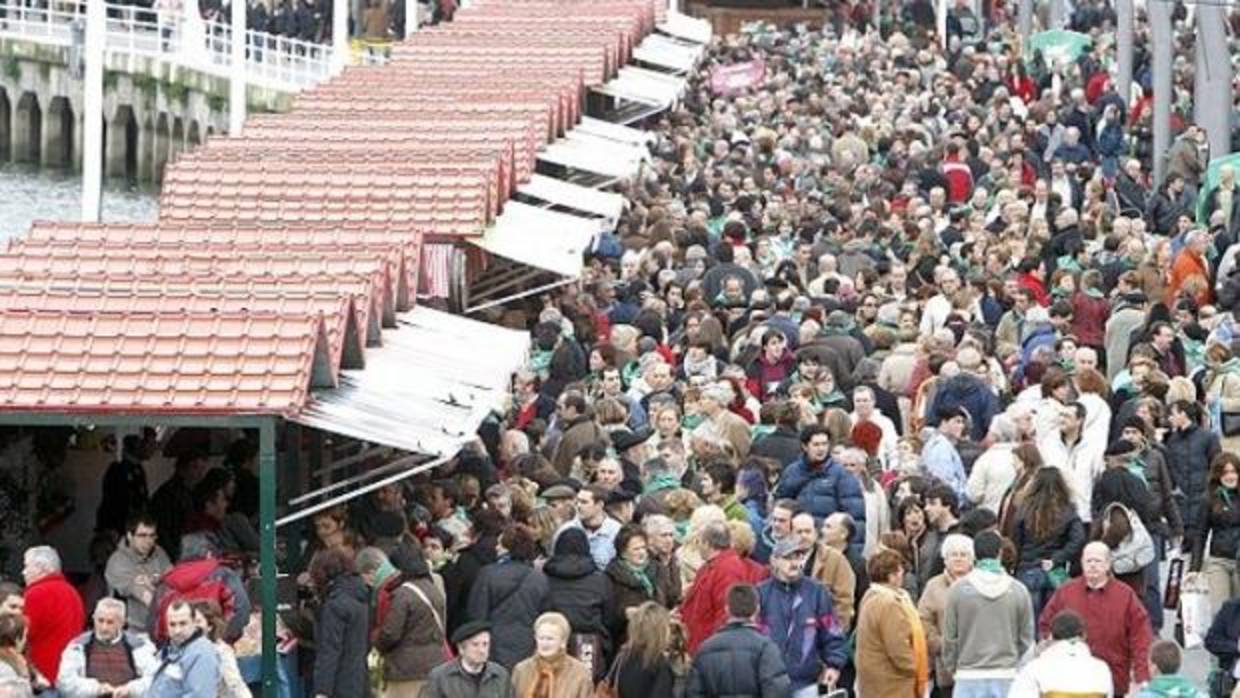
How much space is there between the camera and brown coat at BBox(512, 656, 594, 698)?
19.6m

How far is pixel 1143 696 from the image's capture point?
19.0 m

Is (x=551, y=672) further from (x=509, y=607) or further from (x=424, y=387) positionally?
(x=424, y=387)

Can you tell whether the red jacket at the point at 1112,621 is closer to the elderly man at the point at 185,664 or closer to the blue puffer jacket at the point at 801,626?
the blue puffer jacket at the point at 801,626

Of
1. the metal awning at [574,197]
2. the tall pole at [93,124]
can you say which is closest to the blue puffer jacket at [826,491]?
the metal awning at [574,197]

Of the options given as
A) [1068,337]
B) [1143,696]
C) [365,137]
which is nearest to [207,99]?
[365,137]

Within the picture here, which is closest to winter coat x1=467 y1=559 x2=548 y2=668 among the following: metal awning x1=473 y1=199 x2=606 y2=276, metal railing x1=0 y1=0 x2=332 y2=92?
metal awning x1=473 y1=199 x2=606 y2=276

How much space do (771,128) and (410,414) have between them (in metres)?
27.8

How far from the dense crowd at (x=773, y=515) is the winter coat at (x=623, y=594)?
0.05ft

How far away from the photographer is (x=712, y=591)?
21.3 m

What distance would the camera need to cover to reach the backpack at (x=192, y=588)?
20.0 metres

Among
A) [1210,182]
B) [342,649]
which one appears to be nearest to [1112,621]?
[342,649]

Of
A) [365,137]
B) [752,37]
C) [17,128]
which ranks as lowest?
A: [17,128]

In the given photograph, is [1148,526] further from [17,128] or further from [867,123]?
[17,128]

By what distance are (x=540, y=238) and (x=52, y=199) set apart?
39016mm
